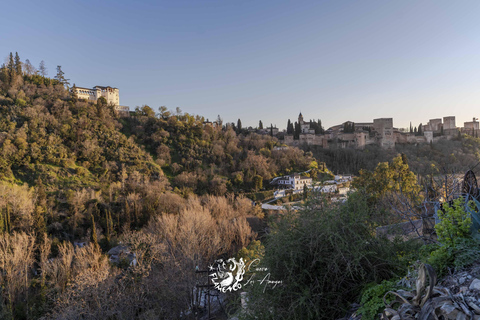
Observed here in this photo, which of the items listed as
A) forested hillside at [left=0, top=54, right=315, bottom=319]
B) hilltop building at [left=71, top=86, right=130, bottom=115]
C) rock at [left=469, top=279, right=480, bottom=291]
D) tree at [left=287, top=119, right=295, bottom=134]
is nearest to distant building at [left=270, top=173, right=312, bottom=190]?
forested hillside at [left=0, top=54, right=315, bottom=319]

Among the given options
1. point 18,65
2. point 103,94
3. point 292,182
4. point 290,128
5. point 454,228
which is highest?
point 18,65

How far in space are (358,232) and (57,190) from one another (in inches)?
935

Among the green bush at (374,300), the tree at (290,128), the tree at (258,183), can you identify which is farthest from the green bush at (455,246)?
the tree at (290,128)

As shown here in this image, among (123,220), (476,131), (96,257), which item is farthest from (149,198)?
(476,131)

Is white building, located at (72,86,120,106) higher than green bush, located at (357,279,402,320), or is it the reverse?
white building, located at (72,86,120,106)

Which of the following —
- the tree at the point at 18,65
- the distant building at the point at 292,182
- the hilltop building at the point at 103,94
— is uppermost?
the tree at the point at 18,65

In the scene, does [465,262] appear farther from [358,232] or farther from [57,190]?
[57,190]

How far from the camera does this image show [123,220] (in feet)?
58.4

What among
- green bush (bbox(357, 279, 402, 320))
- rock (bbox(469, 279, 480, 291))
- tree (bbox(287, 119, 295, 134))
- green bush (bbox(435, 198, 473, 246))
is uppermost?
tree (bbox(287, 119, 295, 134))

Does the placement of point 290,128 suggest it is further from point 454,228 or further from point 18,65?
point 454,228

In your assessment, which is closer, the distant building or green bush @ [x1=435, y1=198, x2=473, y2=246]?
green bush @ [x1=435, y1=198, x2=473, y2=246]

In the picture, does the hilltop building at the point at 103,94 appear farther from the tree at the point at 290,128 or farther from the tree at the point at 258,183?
the tree at the point at 290,128

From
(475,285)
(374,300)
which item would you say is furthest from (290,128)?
(475,285)

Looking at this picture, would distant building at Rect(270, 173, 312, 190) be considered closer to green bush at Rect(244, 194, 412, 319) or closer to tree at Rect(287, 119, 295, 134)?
tree at Rect(287, 119, 295, 134)
